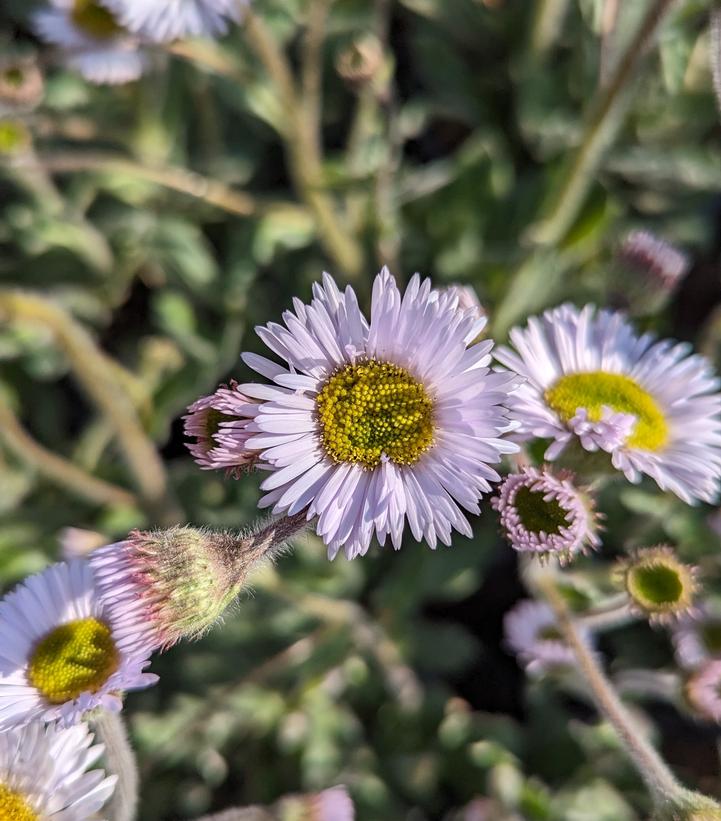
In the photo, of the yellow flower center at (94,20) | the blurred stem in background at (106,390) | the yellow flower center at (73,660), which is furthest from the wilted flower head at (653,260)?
the yellow flower center at (94,20)

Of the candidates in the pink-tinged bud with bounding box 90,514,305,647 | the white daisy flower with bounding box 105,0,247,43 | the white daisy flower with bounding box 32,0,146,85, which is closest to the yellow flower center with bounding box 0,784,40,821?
the pink-tinged bud with bounding box 90,514,305,647

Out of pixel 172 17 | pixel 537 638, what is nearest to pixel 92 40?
pixel 172 17

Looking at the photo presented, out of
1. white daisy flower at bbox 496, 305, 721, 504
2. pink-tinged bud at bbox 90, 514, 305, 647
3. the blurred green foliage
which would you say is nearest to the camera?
pink-tinged bud at bbox 90, 514, 305, 647

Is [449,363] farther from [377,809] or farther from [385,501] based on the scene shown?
[377,809]

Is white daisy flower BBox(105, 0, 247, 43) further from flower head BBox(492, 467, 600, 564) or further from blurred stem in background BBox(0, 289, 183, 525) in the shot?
flower head BBox(492, 467, 600, 564)

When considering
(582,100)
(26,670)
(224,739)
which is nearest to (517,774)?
(224,739)

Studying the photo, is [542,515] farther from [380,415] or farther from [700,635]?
[700,635]

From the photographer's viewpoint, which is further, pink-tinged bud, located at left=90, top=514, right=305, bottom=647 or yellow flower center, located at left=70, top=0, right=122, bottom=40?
yellow flower center, located at left=70, top=0, right=122, bottom=40
